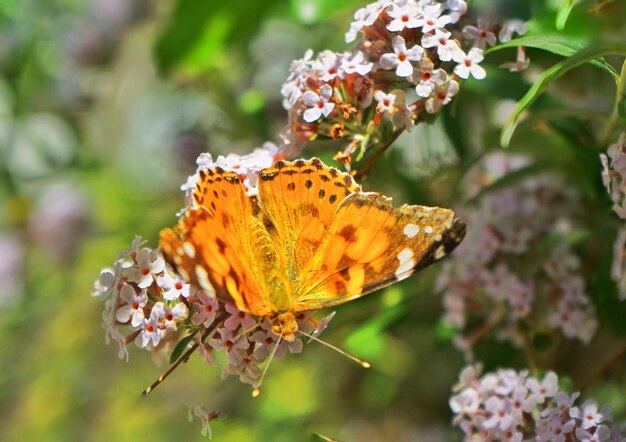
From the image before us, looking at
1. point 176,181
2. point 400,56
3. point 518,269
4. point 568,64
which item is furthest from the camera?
point 176,181

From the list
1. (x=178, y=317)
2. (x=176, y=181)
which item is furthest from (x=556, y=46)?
(x=176, y=181)

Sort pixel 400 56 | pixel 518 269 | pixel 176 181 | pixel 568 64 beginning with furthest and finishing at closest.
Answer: pixel 176 181 < pixel 518 269 < pixel 400 56 < pixel 568 64

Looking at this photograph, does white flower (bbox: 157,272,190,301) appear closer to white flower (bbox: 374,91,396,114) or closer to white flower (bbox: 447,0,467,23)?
white flower (bbox: 374,91,396,114)

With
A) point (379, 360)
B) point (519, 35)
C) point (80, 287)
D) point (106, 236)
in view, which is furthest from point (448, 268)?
point (80, 287)

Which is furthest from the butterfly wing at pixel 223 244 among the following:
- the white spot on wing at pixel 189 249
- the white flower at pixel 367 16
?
the white flower at pixel 367 16

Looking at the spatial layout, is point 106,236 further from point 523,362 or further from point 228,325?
point 228,325

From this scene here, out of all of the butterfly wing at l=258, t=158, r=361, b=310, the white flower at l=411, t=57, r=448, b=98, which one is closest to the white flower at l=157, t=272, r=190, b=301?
the butterfly wing at l=258, t=158, r=361, b=310

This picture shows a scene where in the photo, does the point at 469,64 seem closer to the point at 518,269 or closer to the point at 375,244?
the point at 375,244
